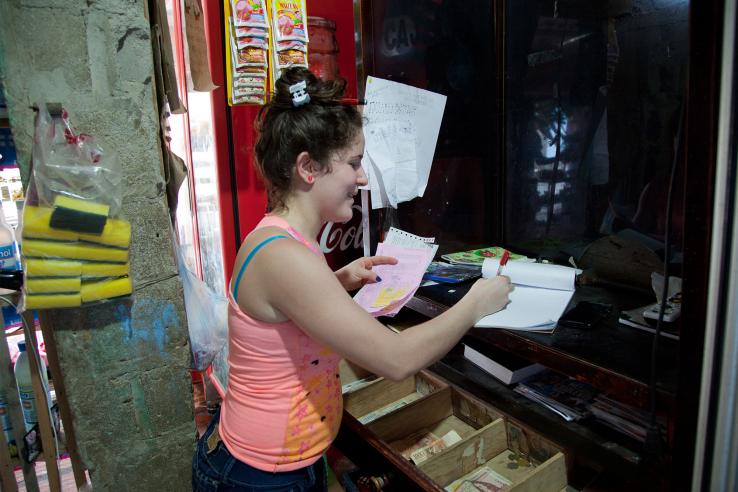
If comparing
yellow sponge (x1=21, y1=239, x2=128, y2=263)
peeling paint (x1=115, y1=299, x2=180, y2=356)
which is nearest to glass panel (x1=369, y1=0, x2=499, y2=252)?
peeling paint (x1=115, y1=299, x2=180, y2=356)

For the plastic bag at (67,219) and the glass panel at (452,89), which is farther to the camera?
the glass panel at (452,89)

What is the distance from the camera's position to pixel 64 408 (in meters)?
1.29

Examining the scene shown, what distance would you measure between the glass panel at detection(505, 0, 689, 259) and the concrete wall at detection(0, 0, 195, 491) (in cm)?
124

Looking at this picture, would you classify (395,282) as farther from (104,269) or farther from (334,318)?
(104,269)

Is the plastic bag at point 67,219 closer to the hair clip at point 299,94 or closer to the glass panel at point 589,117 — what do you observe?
the hair clip at point 299,94

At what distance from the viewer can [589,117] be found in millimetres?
1560

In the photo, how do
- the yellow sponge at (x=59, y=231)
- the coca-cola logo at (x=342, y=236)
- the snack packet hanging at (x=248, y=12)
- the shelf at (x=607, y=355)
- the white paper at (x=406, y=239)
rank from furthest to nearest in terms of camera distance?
the coca-cola logo at (x=342, y=236)
the snack packet hanging at (x=248, y=12)
the white paper at (x=406, y=239)
the yellow sponge at (x=59, y=231)
the shelf at (x=607, y=355)

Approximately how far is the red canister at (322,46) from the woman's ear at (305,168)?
48.8 inches

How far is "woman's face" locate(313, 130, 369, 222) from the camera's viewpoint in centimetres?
106

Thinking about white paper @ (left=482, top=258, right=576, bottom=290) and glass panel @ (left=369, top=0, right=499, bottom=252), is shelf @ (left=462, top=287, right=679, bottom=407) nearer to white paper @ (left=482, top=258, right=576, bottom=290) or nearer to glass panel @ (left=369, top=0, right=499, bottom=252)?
white paper @ (left=482, top=258, right=576, bottom=290)

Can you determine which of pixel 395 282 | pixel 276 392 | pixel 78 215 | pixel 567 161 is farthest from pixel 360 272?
pixel 567 161

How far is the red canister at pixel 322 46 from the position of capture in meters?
2.15

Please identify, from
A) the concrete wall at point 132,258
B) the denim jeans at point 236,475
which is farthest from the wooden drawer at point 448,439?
the concrete wall at point 132,258

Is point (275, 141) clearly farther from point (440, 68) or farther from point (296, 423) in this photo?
point (440, 68)
